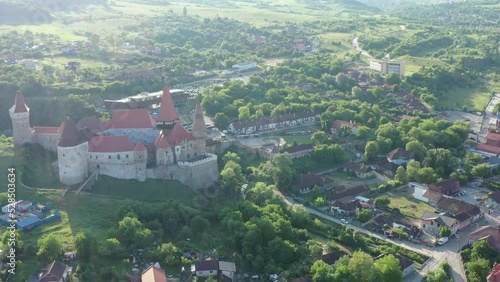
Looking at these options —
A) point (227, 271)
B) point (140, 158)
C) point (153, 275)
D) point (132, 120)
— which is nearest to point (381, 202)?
point (227, 271)

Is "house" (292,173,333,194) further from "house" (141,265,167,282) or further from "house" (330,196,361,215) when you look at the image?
"house" (141,265,167,282)

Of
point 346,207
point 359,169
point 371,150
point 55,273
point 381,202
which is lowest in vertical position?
point 346,207

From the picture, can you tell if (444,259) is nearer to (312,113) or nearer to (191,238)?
(191,238)

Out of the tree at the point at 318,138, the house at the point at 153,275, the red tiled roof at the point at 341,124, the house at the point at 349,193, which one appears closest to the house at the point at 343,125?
the red tiled roof at the point at 341,124

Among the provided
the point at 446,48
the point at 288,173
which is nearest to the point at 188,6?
the point at 446,48

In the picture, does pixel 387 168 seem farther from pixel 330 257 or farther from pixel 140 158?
pixel 140 158

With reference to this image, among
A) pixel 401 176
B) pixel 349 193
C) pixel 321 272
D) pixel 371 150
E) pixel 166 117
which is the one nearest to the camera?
pixel 321 272

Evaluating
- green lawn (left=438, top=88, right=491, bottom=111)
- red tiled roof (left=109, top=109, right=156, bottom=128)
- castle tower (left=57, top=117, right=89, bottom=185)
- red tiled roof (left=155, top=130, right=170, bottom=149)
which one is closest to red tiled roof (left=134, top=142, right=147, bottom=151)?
red tiled roof (left=155, top=130, right=170, bottom=149)
